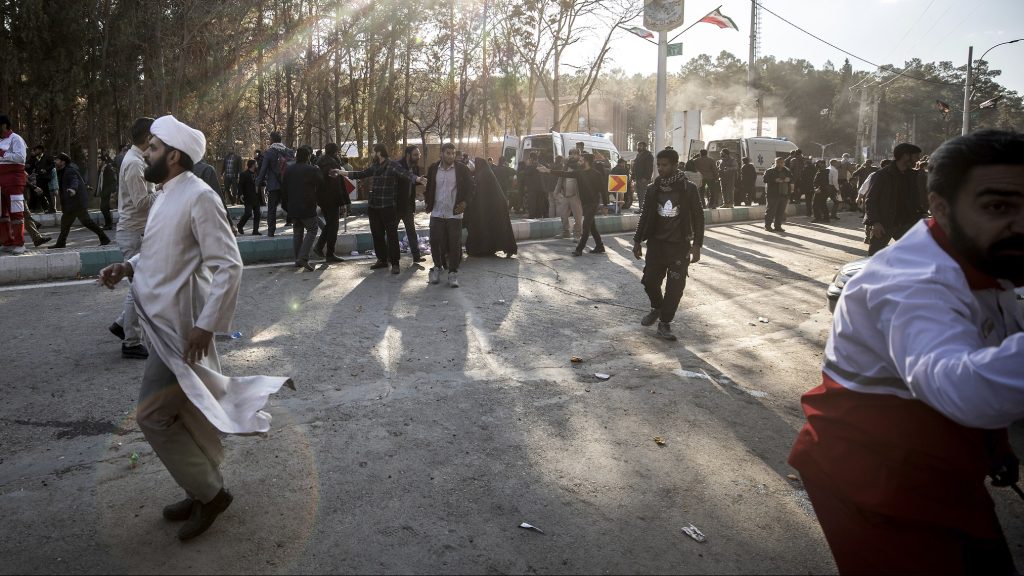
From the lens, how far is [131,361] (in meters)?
6.02

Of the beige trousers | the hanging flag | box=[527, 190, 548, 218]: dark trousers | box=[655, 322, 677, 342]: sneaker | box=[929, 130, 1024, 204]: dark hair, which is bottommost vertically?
box=[655, 322, 677, 342]: sneaker

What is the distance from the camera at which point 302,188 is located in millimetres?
10648

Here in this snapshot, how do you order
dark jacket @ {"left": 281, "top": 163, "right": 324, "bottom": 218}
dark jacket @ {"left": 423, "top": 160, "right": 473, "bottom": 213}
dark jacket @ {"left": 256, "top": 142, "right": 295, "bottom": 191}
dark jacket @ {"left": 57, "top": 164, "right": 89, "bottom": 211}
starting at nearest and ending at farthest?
dark jacket @ {"left": 423, "top": 160, "right": 473, "bottom": 213} < dark jacket @ {"left": 281, "top": 163, "right": 324, "bottom": 218} < dark jacket @ {"left": 57, "top": 164, "right": 89, "bottom": 211} < dark jacket @ {"left": 256, "top": 142, "right": 295, "bottom": 191}

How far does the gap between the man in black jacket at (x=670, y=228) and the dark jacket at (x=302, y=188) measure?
5338 millimetres

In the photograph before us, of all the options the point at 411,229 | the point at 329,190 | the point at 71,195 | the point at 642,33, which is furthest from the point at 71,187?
the point at 642,33

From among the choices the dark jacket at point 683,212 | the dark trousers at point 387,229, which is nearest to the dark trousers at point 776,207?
the dark trousers at point 387,229

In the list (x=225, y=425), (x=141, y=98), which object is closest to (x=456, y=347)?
(x=225, y=425)

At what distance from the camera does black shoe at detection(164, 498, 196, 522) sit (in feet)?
11.0

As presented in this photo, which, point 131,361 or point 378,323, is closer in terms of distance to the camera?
point 131,361

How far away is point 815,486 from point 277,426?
3.41 m

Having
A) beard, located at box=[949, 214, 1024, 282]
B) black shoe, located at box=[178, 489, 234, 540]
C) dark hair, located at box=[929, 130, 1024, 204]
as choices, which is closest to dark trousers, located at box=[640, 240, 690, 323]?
black shoe, located at box=[178, 489, 234, 540]

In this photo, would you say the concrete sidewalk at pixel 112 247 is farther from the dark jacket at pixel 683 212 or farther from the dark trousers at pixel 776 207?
the dark jacket at pixel 683 212

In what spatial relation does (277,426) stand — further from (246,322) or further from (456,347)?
(246,322)

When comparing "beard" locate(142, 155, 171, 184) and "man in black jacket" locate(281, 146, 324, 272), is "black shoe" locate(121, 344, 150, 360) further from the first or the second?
"man in black jacket" locate(281, 146, 324, 272)
